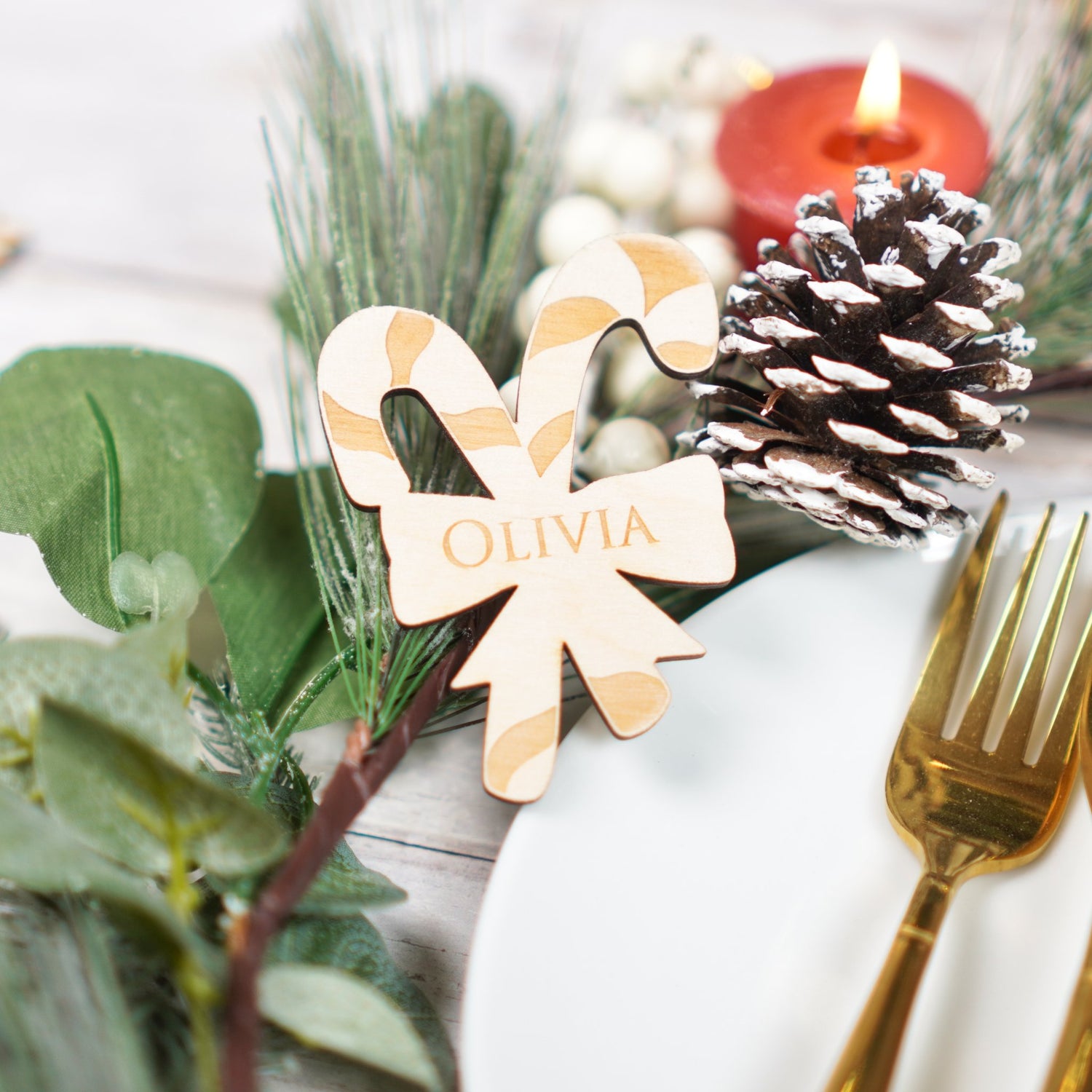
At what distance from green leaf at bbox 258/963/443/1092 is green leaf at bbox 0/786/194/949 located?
3 centimetres

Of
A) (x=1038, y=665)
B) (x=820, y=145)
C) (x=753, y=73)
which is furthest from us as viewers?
(x=753, y=73)

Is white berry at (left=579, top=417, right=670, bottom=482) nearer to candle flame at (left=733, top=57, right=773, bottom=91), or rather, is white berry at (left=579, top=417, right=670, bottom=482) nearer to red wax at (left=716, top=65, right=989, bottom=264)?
red wax at (left=716, top=65, right=989, bottom=264)

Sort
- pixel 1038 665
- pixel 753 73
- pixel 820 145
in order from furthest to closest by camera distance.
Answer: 1. pixel 753 73
2. pixel 820 145
3. pixel 1038 665

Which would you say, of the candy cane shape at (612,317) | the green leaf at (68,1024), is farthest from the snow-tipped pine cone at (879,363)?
the green leaf at (68,1024)

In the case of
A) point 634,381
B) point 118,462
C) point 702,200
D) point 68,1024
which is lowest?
point 68,1024

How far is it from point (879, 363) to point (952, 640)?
3.9 inches

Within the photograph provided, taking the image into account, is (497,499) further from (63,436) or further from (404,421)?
(63,436)

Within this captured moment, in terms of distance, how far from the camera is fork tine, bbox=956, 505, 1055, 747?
12.2 inches

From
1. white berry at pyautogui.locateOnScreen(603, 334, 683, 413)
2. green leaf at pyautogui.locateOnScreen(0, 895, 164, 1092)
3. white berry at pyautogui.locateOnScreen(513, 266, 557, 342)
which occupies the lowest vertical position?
green leaf at pyautogui.locateOnScreen(0, 895, 164, 1092)

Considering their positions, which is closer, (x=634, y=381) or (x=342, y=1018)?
(x=342, y=1018)

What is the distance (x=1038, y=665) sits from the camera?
321 millimetres

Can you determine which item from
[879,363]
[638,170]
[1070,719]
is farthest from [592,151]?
[1070,719]

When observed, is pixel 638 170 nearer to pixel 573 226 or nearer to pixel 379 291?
pixel 573 226

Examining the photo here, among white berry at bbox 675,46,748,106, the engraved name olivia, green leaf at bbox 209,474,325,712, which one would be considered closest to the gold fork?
the engraved name olivia
